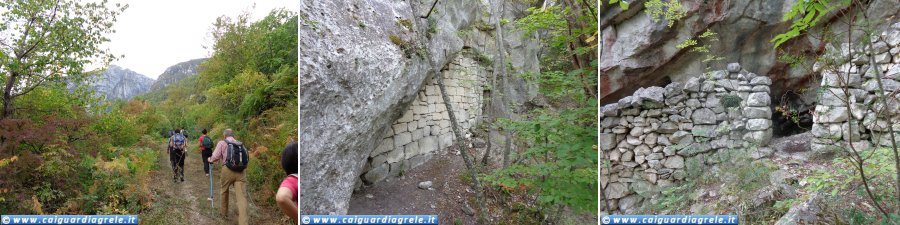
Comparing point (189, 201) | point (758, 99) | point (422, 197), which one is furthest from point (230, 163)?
point (758, 99)

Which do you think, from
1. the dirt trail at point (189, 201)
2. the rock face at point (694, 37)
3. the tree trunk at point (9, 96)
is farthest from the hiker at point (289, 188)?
the rock face at point (694, 37)

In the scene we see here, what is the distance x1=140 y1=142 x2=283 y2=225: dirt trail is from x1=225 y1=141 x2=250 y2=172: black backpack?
0.17 m

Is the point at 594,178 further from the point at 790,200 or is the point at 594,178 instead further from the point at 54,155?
the point at 54,155

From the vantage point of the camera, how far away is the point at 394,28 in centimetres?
289

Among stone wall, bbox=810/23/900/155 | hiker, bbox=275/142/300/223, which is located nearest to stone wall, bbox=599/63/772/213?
stone wall, bbox=810/23/900/155

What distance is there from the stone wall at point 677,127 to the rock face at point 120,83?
355 centimetres

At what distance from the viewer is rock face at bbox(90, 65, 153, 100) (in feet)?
8.15

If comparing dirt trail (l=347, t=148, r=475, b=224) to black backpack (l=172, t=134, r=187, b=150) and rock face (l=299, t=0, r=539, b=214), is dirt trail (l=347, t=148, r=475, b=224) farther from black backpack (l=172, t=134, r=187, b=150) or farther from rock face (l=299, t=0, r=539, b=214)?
black backpack (l=172, t=134, r=187, b=150)

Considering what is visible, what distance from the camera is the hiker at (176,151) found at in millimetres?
2645

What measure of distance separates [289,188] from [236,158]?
1157mm

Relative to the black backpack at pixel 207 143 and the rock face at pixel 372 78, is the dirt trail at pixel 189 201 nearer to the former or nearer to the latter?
the black backpack at pixel 207 143

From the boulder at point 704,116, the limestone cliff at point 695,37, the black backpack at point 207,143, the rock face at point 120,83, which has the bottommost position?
the black backpack at point 207,143

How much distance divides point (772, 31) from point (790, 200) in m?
1.78

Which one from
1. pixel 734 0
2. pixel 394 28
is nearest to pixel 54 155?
pixel 394 28
